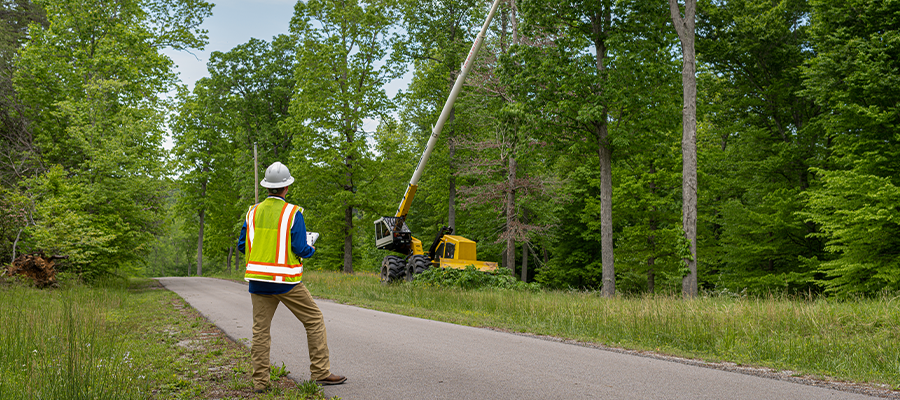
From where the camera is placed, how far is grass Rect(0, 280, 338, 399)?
161 inches

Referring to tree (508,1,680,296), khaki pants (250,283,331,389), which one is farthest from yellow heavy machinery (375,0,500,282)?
khaki pants (250,283,331,389)

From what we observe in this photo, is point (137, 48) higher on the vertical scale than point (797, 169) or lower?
higher

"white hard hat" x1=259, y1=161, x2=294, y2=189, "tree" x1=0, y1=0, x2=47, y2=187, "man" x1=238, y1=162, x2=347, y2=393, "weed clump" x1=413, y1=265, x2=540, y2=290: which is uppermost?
"tree" x1=0, y1=0, x2=47, y2=187

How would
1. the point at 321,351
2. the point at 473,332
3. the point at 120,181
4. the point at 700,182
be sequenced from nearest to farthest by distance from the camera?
the point at 321,351 < the point at 473,332 < the point at 120,181 < the point at 700,182

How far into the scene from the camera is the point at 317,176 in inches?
1064

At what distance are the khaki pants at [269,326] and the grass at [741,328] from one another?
4442mm

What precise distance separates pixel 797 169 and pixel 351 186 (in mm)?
20588

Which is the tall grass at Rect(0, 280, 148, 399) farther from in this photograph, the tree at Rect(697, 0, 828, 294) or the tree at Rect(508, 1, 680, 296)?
the tree at Rect(697, 0, 828, 294)

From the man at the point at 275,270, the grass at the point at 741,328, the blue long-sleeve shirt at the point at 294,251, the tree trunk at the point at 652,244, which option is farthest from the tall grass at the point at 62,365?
the tree trunk at the point at 652,244

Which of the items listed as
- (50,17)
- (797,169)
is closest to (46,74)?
(50,17)

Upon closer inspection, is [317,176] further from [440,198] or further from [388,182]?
[440,198]

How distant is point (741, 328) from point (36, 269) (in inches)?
732

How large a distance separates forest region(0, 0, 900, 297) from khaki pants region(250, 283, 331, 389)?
1003 cm

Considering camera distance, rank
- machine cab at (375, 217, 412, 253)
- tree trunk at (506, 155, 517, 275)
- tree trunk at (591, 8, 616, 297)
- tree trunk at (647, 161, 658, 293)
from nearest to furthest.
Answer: tree trunk at (591, 8, 616, 297) → machine cab at (375, 217, 412, 253) → tree trunk at (506, 155, 517, 275) → tree trunk at (647, 161, 658, 293)
